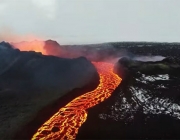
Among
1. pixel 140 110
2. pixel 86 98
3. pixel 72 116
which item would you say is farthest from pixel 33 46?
pixel 140 110

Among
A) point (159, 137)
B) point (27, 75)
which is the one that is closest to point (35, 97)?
point (27, 75)

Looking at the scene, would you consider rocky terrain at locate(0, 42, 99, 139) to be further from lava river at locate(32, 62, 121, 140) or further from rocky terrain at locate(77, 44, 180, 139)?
rocky terrain at locate(77, 44, 180, 139)

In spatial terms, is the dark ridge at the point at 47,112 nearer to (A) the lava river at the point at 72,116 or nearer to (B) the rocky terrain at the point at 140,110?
(A) the lava river at the point at 72,116

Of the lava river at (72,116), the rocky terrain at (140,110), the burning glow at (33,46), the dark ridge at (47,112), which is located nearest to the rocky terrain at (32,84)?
the dark ridge at (47,112)

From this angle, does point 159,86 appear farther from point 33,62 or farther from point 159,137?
point 33,62

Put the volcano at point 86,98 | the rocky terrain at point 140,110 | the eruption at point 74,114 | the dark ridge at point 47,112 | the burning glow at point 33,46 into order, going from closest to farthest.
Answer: the dark ridge at point 47,112, the eruption at point 74,114, the rocky terrain at point 140,110, the volcano at point 86,98, the burning glow at point 33,46

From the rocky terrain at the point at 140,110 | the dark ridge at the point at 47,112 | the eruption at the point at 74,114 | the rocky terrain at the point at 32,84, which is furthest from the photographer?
the rocky terrain at the point at 32,84

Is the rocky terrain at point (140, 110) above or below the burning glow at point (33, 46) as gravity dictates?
below
